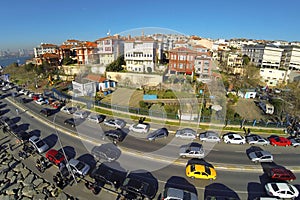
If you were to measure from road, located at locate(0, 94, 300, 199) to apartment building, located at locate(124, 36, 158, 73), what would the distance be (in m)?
31.3

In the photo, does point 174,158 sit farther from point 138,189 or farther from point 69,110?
point 69,110

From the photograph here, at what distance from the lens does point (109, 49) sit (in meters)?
58.7

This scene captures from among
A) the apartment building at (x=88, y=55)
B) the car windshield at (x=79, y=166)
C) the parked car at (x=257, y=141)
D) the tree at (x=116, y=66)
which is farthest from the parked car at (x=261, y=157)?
the apartment building at (x=88, y=55)

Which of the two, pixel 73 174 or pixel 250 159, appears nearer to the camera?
pixel 73 174

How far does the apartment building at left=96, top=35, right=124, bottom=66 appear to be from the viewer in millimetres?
58406

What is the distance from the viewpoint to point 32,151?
19.4m

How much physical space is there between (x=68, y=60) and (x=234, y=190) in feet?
226

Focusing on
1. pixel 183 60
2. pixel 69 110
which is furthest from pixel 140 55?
pixel 69 110

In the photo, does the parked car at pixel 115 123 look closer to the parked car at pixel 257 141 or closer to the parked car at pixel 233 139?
the parked car at pixel 233 139

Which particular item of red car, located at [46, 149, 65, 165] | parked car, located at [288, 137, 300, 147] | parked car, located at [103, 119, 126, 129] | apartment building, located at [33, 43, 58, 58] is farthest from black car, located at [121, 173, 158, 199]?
apartment building, located at [33, 43, 58, 58]

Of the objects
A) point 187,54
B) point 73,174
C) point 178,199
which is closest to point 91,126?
point 73,174

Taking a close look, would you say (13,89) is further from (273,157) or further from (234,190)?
(273,157)

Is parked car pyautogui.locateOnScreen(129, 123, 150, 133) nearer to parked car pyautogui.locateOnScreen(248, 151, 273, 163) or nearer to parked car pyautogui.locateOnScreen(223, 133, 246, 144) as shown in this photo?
parked car pyautogui.locateOnScreen(223, 133, 246, 144)

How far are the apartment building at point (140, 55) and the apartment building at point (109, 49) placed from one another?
6.51 metres
